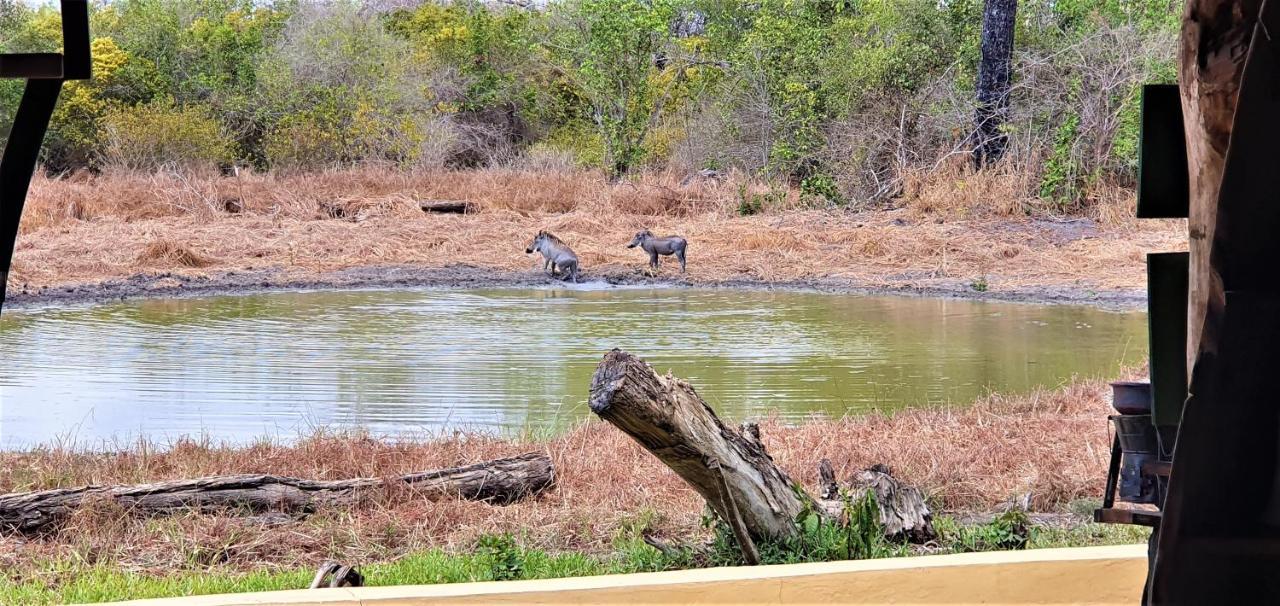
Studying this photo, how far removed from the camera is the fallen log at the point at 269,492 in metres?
5.75

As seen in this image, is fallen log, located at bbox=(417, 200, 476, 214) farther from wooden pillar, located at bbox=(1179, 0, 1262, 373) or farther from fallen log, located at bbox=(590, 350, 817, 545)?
wooden pillar, located at bbox=(1179, 0, 1262, 373)

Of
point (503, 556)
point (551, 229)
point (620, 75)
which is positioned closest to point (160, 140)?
point (620, 75)

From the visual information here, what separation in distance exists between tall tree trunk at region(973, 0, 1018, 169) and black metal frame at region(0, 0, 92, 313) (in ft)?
68.9

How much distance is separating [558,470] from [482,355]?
5565 mm

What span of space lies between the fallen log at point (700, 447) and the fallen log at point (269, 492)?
1.61m

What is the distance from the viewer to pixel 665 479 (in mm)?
6680

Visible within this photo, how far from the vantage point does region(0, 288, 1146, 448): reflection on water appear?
9656 millimetres

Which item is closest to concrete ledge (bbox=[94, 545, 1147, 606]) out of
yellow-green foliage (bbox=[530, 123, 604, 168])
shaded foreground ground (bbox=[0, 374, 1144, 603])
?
shaded foreground ground (bbox=[0, 374, 1144, 603])

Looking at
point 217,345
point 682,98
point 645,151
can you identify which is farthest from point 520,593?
point 682,98

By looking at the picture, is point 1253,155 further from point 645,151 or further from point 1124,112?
point 645,151

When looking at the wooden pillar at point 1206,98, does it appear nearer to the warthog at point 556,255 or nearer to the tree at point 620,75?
the warthog at point 556,255

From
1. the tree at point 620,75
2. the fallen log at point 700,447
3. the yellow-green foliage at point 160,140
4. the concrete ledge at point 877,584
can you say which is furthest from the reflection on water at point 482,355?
the tree at point 620,75

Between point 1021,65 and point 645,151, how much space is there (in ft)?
26.3

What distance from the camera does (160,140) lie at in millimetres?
27953
